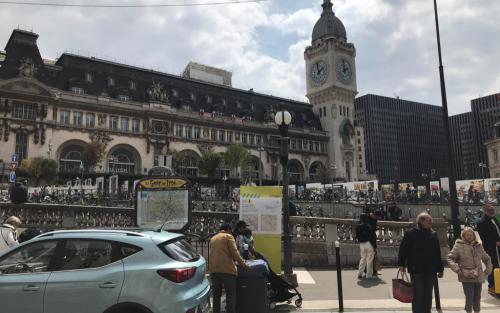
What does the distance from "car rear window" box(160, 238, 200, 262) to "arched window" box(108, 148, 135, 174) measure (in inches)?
2554

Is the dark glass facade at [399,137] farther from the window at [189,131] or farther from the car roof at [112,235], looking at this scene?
the car roof at [112,235]

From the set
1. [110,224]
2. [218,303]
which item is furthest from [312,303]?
[110,224]

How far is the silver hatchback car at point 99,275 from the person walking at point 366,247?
7441mm

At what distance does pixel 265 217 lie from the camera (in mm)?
12109

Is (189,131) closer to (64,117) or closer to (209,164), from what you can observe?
(209,164)

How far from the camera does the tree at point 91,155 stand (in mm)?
61781

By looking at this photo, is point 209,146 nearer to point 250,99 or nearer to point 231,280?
point 250,99

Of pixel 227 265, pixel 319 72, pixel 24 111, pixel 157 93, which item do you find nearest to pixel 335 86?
pixel 319 72

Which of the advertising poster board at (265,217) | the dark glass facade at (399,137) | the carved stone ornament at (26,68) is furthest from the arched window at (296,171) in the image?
the advertising poster board at (265,217)

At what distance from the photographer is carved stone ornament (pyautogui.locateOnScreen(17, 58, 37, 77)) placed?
62375 mm

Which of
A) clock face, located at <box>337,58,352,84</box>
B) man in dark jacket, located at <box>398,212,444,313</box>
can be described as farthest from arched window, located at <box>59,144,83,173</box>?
clock face, located at <box>337,58,352,84</box>

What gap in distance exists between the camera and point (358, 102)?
148m

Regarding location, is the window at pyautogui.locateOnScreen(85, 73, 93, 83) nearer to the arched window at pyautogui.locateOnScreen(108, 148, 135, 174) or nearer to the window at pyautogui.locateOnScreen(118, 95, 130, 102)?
the window at pyautogui.locateOnScreen(118, 95, 130, 102)

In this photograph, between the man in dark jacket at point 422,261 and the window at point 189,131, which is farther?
the window at point 189,131
